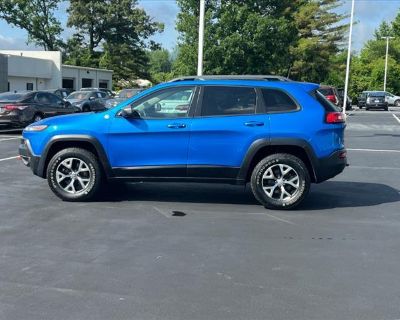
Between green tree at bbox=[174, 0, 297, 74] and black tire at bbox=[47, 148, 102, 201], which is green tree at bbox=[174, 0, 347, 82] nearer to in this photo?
green tree at bbox=[174, 0, 297, 74]

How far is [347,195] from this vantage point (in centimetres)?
885

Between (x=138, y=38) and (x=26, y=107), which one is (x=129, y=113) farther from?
(x=138, y=38)

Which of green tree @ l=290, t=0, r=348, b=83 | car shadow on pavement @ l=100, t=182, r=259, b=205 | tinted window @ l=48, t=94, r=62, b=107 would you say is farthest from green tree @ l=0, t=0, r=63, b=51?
car shadow on pavement @ l=100, t=182, r=259, b=205

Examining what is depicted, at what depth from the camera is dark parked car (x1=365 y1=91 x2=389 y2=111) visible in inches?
1916

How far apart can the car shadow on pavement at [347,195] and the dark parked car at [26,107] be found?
1274cm

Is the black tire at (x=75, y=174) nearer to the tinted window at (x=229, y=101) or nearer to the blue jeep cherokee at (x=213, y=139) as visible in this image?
the blue jeep cherokee at (x=213, y=139)

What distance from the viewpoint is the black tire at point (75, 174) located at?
7930 mm

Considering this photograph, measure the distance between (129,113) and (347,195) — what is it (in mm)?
3678

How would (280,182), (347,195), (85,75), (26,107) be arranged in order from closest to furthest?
(280,182)
(347,195)
(26,107)
(85,75)

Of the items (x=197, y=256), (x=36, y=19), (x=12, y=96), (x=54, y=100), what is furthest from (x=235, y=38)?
(x=36, y=19)

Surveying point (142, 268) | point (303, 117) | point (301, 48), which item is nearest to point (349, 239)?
point (303, 117)

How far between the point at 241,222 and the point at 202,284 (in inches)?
90.2

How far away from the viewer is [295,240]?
6.26 m

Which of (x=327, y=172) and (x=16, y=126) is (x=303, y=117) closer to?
(x=327, y=172)
